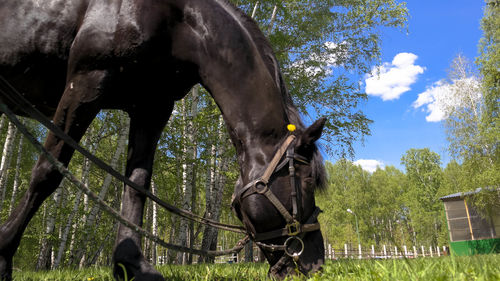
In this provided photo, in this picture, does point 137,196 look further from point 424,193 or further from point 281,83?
point 424,193

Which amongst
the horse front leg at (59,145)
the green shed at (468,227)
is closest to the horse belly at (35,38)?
the horse front leg at (59,145)

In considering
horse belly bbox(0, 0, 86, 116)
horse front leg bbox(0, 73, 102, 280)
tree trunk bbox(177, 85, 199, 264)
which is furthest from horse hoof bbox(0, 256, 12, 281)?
tree trunk bbox(177, 85, 199, 264)

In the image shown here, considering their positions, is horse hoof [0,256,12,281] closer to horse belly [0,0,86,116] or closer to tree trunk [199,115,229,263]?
horse belly [0,0,86,116]

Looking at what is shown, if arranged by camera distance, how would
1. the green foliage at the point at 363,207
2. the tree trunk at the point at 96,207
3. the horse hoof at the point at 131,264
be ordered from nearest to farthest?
1. the horse hoof at the point at 131,264
2. the tree trunk at the point at 96,207
3. the green foliage at the point at 363,207

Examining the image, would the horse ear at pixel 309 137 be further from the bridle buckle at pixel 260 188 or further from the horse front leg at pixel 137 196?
the horse front leg at pixel 137 196

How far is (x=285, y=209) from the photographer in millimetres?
2146

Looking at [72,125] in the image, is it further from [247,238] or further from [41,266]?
[41,266]

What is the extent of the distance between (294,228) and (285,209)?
128 mm

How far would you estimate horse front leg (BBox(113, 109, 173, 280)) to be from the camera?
7.68 ft

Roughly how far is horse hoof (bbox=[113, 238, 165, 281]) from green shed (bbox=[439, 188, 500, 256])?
2986 centimetres

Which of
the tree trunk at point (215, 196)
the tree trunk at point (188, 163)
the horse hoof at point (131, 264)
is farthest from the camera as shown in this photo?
the tree trunk at point (215, 196)

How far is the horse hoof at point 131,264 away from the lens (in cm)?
228

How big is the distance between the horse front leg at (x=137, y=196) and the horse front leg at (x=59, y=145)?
0.59m

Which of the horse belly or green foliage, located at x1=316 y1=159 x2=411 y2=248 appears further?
green foliage, located at x1=316 y1=159 x2=411 y2=248
